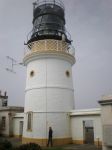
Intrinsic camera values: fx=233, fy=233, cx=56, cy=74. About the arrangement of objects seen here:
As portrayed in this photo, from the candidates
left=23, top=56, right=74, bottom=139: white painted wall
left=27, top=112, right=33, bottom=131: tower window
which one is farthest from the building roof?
left=27, top=112, right=33, bottom=131: tower window

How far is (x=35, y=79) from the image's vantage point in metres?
18.4

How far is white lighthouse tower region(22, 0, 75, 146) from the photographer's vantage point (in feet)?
57.6

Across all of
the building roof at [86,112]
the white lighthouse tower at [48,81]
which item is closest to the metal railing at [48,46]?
the white lighthouse tower at [48,81]

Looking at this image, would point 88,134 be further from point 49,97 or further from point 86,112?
point 49,97

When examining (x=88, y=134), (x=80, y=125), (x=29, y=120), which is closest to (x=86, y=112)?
(x=80, y=125)

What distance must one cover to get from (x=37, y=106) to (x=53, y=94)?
60.1 inches

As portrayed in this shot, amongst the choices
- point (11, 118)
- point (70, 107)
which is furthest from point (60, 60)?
point (11, 118)

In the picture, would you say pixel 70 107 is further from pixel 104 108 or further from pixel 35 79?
pixel 104 108

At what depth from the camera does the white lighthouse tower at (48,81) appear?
17562mm

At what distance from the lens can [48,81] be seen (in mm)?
18047

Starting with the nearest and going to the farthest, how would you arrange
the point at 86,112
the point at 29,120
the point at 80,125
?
1. the point at 86,112
2. the point at 80,125
3. the point at 29,120

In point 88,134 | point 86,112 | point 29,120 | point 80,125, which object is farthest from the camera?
point 88,134

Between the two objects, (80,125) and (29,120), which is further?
(29,120)

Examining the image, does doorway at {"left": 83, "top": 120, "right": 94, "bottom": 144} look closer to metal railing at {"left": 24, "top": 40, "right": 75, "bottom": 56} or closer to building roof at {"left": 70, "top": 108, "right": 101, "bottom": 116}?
building roof at {"left": 70, "top": 108, "right": 101, "bottom": 116}
